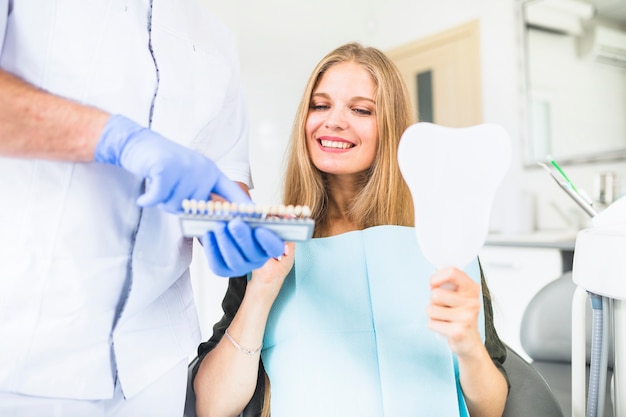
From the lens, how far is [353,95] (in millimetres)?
1170

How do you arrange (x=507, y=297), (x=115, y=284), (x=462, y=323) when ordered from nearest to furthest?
1. (x=462, y=323)
2. (x=115, y=284)
3. (x=507, y=297)

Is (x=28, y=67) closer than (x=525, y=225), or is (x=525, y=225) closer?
(x=28, y=67)

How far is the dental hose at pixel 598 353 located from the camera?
76 cm

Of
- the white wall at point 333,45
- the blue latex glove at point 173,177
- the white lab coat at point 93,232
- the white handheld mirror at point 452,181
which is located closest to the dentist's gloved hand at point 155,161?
the blue latex glove at point 173,177

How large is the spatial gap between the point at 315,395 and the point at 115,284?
16.4 inches

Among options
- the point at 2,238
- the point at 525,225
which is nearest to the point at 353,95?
the point at 2,238

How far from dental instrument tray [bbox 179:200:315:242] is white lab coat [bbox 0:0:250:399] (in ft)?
0.80

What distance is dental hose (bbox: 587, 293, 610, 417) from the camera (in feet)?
2.50

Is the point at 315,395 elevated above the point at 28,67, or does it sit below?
below

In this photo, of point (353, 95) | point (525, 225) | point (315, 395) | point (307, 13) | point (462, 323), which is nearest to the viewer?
point (462, 323)

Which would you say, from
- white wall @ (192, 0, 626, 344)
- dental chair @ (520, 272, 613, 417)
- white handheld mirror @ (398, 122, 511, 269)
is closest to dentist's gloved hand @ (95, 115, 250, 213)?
white handheld mirror @ (398, 122, 511, 269)

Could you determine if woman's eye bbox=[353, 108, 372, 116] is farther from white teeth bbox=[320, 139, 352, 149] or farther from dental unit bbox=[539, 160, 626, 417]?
dental unit bbox=[539, 160, 626, 417]

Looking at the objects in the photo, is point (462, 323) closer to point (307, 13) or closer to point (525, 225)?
point (525, 225)

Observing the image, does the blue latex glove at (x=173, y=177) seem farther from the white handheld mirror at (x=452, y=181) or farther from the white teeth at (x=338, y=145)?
the white teeth at (x=338, y=145)
